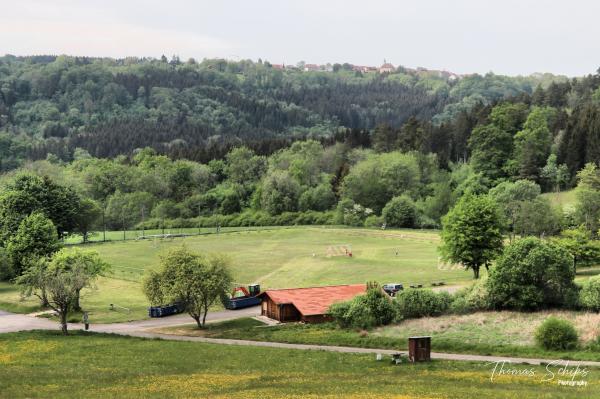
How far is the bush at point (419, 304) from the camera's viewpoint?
53531 mm

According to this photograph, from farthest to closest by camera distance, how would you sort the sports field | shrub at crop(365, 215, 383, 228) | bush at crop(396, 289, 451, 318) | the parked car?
shrub at crop(365, 215, 383, 228)
the sports field
the parked car
bush at crop(396, 289, 451, 318)

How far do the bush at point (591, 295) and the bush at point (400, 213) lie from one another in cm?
7159

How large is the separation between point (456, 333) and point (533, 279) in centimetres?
1008

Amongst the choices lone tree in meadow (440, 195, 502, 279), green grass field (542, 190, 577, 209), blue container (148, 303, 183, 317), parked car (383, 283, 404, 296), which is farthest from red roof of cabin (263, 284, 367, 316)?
green grass field (542, 190, 577, 209)

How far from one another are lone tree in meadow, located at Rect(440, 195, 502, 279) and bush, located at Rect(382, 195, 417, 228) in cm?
5021

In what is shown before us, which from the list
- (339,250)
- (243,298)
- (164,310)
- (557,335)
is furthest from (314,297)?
(339,250)

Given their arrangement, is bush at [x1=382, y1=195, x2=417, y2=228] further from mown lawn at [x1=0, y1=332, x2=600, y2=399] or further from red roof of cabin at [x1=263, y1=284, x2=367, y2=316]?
mown lawn at [x1=0, y1=332, x2=600, y2=399]

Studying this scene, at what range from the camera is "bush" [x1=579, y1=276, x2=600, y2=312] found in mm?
51281

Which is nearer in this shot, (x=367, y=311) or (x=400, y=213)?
(x=367, y=311)

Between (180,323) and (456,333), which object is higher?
(456,333)

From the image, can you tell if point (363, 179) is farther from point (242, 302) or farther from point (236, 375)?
point (236, 375)

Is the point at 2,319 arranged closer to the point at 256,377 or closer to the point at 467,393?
the point at 256,377

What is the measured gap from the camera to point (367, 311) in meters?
52.0

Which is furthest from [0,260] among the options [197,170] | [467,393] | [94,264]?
[197,170]
